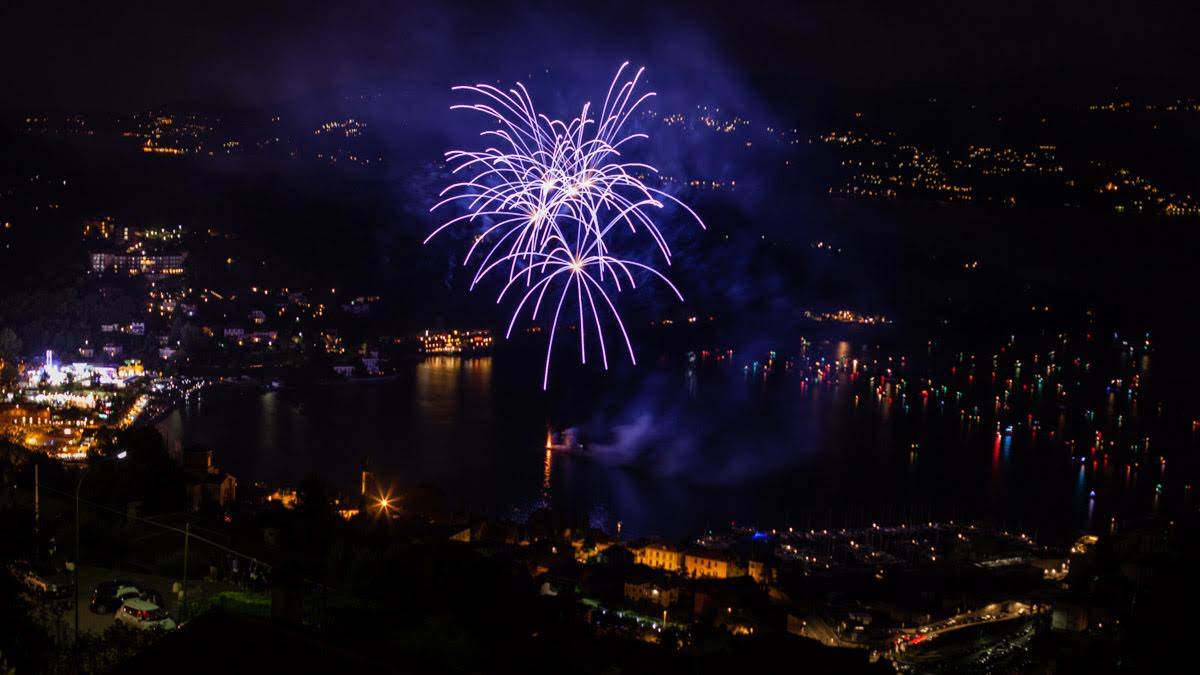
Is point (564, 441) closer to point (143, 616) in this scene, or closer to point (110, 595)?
point (110, 595)

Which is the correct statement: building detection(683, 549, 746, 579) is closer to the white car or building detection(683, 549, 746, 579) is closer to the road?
the road

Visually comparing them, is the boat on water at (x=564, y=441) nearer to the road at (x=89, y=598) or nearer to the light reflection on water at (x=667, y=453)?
the light reflection on water at (x=667, y=453)

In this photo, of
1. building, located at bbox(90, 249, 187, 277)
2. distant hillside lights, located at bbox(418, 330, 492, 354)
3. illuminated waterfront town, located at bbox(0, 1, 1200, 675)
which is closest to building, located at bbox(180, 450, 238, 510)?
illuminated waterfront town, located at bbox(0, 1, 1200, 675)


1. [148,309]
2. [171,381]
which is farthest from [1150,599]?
[148,309]

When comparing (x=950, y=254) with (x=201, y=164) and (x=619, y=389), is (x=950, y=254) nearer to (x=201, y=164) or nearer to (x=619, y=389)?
(x=619, y=389)

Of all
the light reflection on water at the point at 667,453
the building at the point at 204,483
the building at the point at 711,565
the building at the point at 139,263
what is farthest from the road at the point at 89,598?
the building at the point at 139,263

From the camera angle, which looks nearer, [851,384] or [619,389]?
[619,389]
